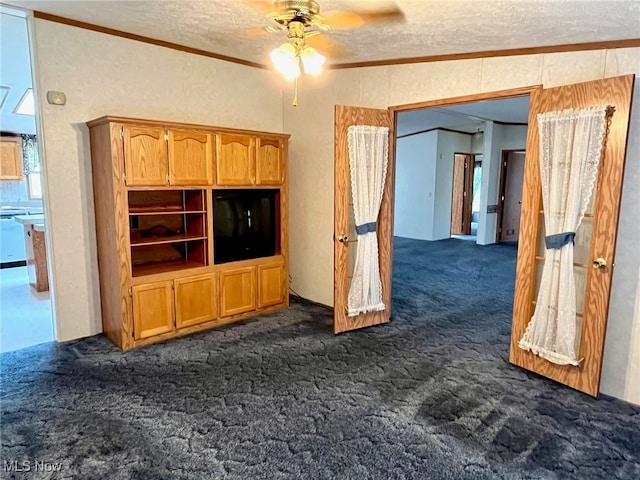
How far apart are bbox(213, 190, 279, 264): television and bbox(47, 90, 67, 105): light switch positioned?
148 centimetres

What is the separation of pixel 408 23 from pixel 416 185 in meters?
7.49

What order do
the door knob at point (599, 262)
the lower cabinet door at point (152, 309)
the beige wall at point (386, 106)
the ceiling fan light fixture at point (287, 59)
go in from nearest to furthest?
the ceiling fan light fixture at point (287, 59) → the door knob at point (599, 262) → the beige wall at point (386, 106) → the lower cabinet door at point (152, 309)

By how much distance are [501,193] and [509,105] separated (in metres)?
3.17

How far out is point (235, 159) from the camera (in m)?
4.11

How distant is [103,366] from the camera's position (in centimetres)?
331

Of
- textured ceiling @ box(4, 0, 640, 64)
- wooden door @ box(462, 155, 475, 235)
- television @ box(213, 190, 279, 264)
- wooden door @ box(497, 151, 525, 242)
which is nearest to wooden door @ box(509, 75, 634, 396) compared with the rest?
textured ceiling @ box(4, 0, 640, 64)

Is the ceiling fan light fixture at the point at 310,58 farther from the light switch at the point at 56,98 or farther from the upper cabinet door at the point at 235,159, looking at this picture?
the light switch at the point at 56,98

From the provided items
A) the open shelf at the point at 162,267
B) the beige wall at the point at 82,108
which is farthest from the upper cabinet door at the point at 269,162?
the open shelf at the point at 162,267

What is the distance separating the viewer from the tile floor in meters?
3.81

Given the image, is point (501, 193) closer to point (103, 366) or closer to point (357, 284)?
point (357, 284)

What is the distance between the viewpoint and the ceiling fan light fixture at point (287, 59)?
2570 millimetres

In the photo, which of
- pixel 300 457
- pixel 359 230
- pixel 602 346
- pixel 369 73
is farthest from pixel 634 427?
pixel 369 73

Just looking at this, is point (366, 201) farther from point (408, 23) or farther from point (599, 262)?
point (599, 262)

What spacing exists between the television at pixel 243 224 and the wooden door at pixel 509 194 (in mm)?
6802
